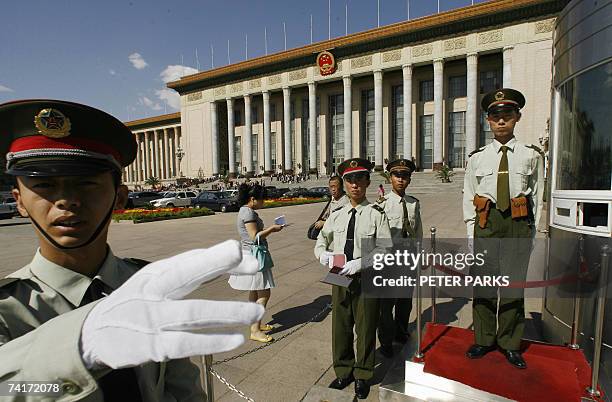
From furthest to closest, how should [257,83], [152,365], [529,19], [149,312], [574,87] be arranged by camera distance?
1. [257,83]
2. [529,19]
3. [574,87]
4. [152,365]
5. [149,312]

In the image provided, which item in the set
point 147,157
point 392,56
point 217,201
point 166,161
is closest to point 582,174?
point 217,201

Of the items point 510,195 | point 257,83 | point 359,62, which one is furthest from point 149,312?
point 257,83

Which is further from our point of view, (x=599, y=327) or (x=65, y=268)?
(x=599, y=327)

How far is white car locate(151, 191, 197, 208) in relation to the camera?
951 inches

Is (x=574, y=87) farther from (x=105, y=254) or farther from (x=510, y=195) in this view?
(x=105, y=254)

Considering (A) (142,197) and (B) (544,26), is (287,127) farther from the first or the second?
(B) (544,26)

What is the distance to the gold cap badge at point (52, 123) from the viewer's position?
1188 mm

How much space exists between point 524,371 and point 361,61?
46349mm

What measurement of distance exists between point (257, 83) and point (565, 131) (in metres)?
52.9

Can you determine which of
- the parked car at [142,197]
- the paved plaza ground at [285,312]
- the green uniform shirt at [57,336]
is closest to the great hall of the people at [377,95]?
the parked car at [142,197]

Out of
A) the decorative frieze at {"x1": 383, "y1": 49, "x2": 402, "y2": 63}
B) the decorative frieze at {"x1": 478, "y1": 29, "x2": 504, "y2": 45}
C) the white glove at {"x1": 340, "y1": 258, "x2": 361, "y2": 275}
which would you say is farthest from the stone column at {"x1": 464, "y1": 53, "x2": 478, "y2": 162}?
the white glove at {"x1": 340, "y1": 258, "x2": 361, "y2": 275}

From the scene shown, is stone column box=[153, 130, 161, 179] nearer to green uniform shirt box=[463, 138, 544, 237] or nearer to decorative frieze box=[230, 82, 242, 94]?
decorative frieze box=[230, 82, 242, 94]

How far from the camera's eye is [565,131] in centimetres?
335

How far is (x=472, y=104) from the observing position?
37594 mm
